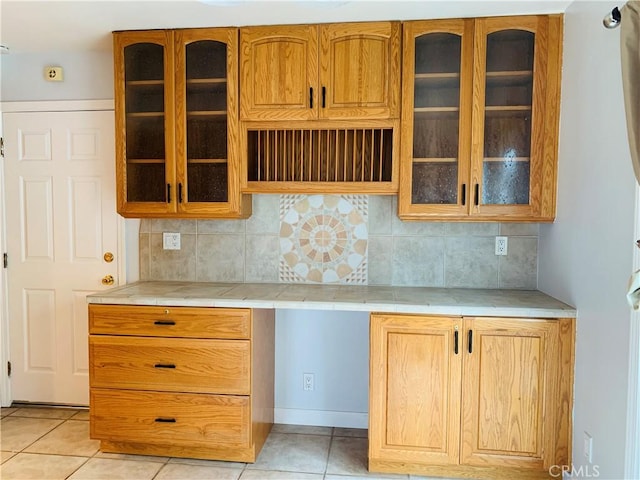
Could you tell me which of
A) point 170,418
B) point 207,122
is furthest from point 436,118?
point 170,418

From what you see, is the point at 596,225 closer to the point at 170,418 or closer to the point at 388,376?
the point at 388,376

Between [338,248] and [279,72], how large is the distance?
42.3 inches

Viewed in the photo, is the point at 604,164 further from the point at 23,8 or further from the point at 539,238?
the point at 23,8

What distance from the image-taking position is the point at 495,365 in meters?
2.10

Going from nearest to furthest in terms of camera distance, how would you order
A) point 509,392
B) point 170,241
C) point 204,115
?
point 509,392, point 204,115, point 170,241

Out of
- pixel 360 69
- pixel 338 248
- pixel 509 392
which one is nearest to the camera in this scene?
pixel 509 392

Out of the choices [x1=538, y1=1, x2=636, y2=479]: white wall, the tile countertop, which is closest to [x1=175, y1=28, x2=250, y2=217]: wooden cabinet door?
the tile countertop

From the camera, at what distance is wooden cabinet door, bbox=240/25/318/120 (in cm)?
235

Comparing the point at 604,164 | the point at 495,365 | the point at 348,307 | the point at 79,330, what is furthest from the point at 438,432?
the point at 79,330

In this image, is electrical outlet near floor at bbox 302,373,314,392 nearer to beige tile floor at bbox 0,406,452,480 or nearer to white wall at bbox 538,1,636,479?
beige tile floor at bbox 0,406,452,480

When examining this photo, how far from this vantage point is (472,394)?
2.12m

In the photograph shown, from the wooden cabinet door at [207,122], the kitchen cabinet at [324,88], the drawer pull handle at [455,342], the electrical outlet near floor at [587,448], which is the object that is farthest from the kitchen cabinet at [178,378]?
the electrical outlet near floor at [587,448]

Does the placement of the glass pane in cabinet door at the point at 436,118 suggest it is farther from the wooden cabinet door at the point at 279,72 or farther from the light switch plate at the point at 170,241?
the light switch plate at the point at 170,241

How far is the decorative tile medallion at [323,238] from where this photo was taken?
8.79 ft
